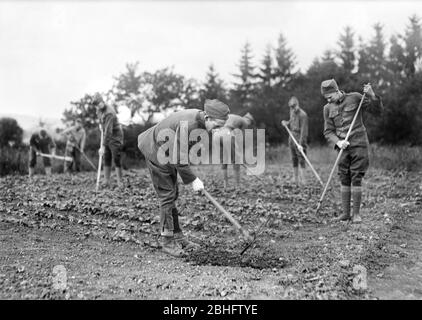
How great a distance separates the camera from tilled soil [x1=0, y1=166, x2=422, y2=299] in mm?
4199

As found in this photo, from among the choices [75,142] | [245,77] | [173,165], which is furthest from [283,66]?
[173,165]

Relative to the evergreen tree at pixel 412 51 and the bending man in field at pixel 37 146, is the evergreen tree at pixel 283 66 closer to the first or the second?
the evergreen tree at pixel 412 51

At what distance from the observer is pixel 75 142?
48.3 feet

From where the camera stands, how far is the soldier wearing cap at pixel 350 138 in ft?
23.0

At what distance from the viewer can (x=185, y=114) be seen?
539cm

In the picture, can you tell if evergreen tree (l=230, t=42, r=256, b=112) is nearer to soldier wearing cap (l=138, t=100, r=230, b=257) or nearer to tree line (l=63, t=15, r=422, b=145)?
tree line (l=63, t=15, r=422, b=145)

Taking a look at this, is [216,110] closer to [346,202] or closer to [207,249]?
[207,249]

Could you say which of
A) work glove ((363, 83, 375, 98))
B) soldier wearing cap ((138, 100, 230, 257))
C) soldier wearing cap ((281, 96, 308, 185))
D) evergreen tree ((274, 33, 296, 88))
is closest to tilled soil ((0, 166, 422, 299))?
soldier wearing cap ((138, 100, 230, 257))

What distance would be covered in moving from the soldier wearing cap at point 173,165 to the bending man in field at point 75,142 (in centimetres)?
927

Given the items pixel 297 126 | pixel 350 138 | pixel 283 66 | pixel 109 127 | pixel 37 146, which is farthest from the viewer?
pixel 283 66

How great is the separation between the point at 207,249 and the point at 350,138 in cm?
293
